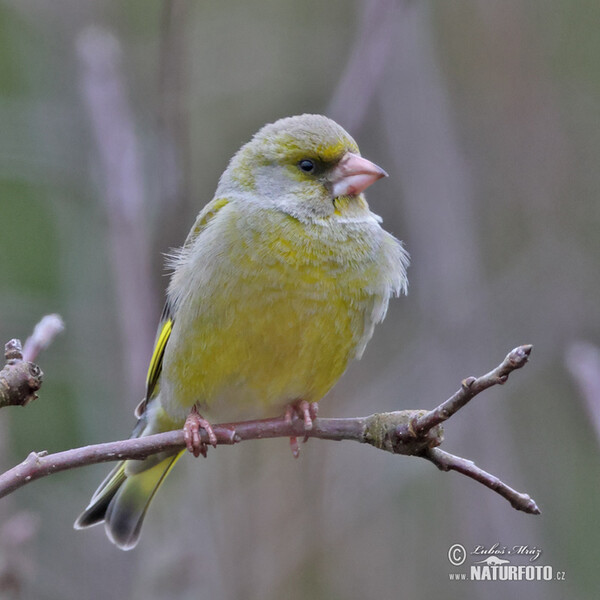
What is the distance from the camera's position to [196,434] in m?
3.54

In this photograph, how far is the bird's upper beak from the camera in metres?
3.95

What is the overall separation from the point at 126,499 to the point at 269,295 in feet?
3.90

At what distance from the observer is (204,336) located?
3773mm

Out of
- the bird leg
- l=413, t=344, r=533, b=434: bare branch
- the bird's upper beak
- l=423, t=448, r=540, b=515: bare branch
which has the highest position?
the bird's upper beak

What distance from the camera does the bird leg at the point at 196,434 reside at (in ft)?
11.1

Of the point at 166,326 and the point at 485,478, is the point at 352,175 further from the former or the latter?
the point at 485,478

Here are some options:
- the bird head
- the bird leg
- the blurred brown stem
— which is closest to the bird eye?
the bird head

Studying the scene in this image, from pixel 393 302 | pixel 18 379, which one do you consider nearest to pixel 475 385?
pixel 18 379

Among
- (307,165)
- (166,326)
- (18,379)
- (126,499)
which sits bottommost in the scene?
(18,379)

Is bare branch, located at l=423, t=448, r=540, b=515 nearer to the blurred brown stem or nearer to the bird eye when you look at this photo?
the blurred brown stem

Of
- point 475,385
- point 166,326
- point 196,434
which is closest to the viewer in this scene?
point 475,385

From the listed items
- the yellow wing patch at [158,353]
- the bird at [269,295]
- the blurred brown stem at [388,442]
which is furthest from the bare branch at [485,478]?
the yellow wing patch at [158,353]

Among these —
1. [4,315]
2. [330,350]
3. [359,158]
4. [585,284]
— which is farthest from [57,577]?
[585,284]

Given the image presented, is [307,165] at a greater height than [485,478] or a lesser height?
greater
